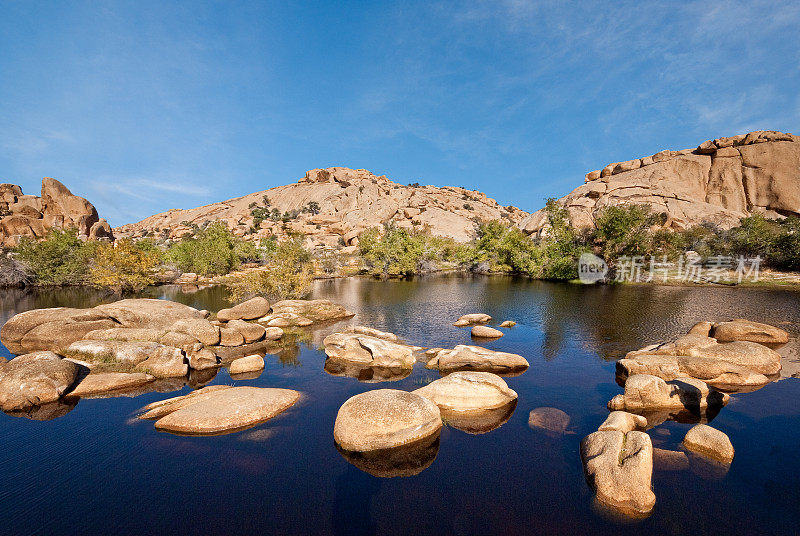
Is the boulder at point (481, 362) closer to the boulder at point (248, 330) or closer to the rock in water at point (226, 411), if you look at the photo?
the rock in water at point (226, 411)

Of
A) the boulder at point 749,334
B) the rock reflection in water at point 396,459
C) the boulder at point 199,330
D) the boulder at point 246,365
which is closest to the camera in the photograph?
the rock reflection in water at point 396,459

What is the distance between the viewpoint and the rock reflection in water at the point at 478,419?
42.2 feet

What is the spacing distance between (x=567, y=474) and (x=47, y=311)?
3191 cm

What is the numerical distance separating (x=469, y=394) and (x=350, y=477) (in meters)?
6.24

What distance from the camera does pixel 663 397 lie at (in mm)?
13859

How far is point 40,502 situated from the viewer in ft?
29.9

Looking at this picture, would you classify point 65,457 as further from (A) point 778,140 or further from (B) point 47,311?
(A) point 778,140

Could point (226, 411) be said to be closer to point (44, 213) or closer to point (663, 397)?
point (663, 397)

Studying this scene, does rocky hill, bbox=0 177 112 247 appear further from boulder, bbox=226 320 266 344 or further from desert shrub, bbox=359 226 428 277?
boulder, bbox=226 320 266 344

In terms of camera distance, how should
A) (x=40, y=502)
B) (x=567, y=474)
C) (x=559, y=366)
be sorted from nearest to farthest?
(x=40, y=502), (x=567, y=474), (x=559, y=366)

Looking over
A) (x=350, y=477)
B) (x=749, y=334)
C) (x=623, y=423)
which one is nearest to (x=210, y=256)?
(x=350, y=477)

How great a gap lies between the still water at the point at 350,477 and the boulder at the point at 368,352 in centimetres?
162

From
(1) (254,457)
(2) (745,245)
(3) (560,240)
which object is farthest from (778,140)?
(1) (254,457)

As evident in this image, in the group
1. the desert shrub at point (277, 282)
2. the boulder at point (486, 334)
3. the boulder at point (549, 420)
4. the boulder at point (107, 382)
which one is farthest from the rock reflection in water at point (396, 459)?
the desert shrub at point (277, 282)
